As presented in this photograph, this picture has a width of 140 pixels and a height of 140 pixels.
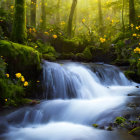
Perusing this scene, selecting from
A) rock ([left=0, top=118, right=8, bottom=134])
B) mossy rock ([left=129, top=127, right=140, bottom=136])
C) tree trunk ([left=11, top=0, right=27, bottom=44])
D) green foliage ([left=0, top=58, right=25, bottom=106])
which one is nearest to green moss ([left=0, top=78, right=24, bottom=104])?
green foliage ([left=0, top=58, right=25, bottom=106])

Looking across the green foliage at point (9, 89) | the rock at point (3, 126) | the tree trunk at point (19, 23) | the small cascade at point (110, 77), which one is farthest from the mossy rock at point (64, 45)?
the rock at point (3, 126)

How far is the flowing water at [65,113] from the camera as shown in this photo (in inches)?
137

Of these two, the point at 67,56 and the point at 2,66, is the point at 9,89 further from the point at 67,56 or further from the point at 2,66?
the point at 67,56

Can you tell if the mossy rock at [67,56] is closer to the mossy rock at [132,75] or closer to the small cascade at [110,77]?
the small cascade at [110,77]

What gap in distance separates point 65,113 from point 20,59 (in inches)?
99.5

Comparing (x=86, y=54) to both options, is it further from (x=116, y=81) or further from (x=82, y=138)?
(x=82, y=138)

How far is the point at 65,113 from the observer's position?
4688 mm

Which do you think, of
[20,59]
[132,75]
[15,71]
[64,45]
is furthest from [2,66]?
[64,45]

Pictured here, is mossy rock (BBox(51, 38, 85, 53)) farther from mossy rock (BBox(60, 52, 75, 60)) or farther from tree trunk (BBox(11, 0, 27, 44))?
tree trunk (BBox(11, 0, 27, 44))

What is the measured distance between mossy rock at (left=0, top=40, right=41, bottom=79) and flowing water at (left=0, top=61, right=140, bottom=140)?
57cm

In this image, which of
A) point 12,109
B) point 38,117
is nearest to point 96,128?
point 38,117

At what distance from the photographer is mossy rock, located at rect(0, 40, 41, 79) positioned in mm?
5551

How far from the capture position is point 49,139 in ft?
10.9

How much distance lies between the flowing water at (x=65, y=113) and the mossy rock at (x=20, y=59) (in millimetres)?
568
